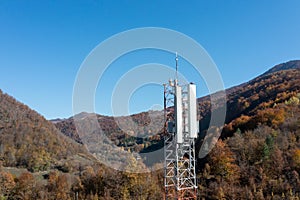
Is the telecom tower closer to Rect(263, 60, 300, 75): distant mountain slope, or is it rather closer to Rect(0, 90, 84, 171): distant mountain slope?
Rect(0, 90, 84, 171): distant mountain slope

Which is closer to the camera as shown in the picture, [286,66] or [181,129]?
[181,129]

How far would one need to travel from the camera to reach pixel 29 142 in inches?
1975

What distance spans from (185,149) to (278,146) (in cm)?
1546

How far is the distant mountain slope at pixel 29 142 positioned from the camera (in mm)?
45125

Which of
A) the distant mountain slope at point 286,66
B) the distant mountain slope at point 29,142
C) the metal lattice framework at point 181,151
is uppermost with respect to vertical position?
the distant mountain slope at point 286,66

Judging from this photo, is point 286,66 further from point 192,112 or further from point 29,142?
point 192,112

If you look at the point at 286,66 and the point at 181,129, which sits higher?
the point at 286,66

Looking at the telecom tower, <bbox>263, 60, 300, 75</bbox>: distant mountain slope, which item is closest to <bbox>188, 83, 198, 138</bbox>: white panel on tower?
the telecom tower

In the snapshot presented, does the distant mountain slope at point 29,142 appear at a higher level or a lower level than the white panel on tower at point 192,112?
higher

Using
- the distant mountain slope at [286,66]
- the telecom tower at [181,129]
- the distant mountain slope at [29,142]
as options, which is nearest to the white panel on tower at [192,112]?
the telecom tower at [181,129]

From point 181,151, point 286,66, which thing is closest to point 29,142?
point 181,151

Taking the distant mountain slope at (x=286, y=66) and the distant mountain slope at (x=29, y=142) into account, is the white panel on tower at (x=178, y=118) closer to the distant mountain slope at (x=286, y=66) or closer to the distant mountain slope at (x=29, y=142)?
the distant mountain slope at (x=29, y=142)

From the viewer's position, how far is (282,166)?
682 inches

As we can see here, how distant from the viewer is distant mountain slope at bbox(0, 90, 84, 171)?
148ft
